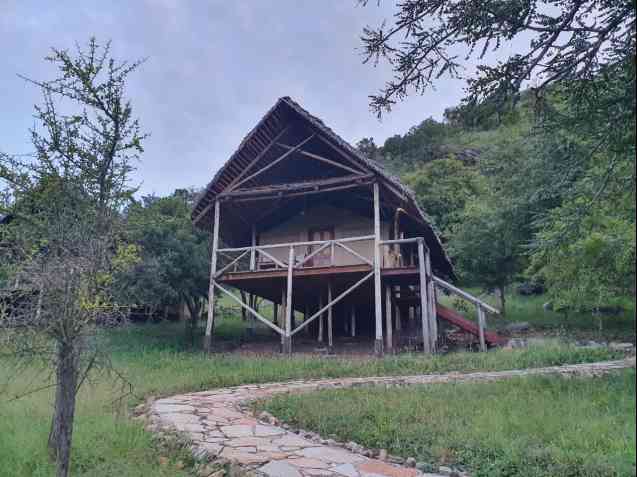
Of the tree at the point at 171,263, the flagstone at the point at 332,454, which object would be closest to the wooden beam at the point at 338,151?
the tree at the point at 171,263

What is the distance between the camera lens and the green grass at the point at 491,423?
4.30 meters

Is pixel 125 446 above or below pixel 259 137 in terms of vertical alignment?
below

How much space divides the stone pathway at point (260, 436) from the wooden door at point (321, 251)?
7.66 m

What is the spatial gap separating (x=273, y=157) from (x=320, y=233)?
298 centimetres

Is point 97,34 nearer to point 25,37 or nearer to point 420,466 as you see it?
point 25,37

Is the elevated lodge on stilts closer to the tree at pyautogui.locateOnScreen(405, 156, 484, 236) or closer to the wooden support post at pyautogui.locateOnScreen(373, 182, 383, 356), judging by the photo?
the wooden support post at pyautogui.locateOnScreen(373, 182, 383, 356)

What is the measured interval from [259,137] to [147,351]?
703cm

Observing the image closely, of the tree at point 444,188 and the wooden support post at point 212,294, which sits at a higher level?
the tree at point 444,188

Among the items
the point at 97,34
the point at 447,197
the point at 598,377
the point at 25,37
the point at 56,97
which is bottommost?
the point at 598,377

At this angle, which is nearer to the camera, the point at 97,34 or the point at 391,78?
the point at 391,78

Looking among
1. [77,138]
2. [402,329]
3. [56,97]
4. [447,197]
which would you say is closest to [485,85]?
[77,138]

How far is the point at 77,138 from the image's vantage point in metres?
6.21

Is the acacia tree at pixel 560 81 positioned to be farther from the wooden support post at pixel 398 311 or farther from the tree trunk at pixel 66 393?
the wooden support post at pixel 398 311

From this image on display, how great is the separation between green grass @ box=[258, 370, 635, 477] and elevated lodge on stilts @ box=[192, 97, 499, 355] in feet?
17.2
